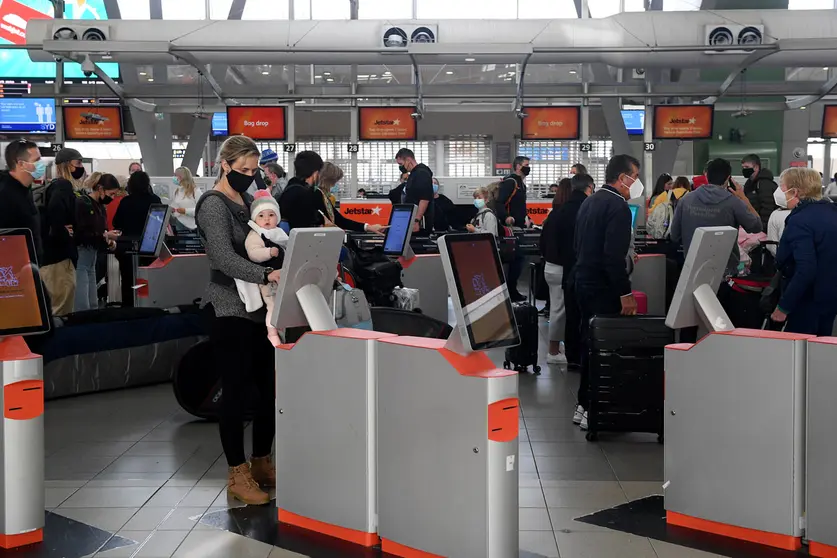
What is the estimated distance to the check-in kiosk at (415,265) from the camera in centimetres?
857

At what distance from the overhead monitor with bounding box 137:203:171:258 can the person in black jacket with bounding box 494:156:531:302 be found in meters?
3.98

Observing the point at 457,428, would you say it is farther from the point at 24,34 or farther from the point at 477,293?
the point at 24,34

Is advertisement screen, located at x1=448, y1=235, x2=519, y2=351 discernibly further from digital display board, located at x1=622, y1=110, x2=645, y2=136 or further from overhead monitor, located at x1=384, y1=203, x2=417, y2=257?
digital display board, located at x1=622, y1=110, x2=645, y2=136

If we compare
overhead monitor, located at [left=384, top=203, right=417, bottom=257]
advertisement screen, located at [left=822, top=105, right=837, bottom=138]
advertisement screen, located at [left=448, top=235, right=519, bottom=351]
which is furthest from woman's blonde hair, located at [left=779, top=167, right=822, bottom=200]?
advertisement screen, located at [left=822, top=105, right=837, bottom=138]

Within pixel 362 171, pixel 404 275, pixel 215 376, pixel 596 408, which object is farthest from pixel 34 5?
pixel 596 408

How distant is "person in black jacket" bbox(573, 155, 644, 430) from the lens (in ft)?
18.4

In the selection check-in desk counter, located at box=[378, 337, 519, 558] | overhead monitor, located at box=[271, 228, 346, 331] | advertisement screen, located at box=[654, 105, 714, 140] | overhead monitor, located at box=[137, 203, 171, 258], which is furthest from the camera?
advertisement screen, located at box=[654, 105, 714, 140]

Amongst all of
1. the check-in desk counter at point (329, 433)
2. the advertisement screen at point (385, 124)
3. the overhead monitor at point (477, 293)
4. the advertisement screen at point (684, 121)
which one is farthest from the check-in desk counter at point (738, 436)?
the advertisement screen at point (684, 121)

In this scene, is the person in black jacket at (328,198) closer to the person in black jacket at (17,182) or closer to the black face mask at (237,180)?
the person in black jacket at (17,182)

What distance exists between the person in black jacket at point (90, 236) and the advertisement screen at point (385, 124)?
717 cm

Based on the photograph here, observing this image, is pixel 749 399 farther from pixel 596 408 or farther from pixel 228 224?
pixel 228 224

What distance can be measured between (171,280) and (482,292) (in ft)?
18.6

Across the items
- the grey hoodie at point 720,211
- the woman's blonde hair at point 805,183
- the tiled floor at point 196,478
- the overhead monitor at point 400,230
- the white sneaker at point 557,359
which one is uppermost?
the woman's blonde hair at point 805,183

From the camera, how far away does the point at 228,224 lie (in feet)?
13.7
